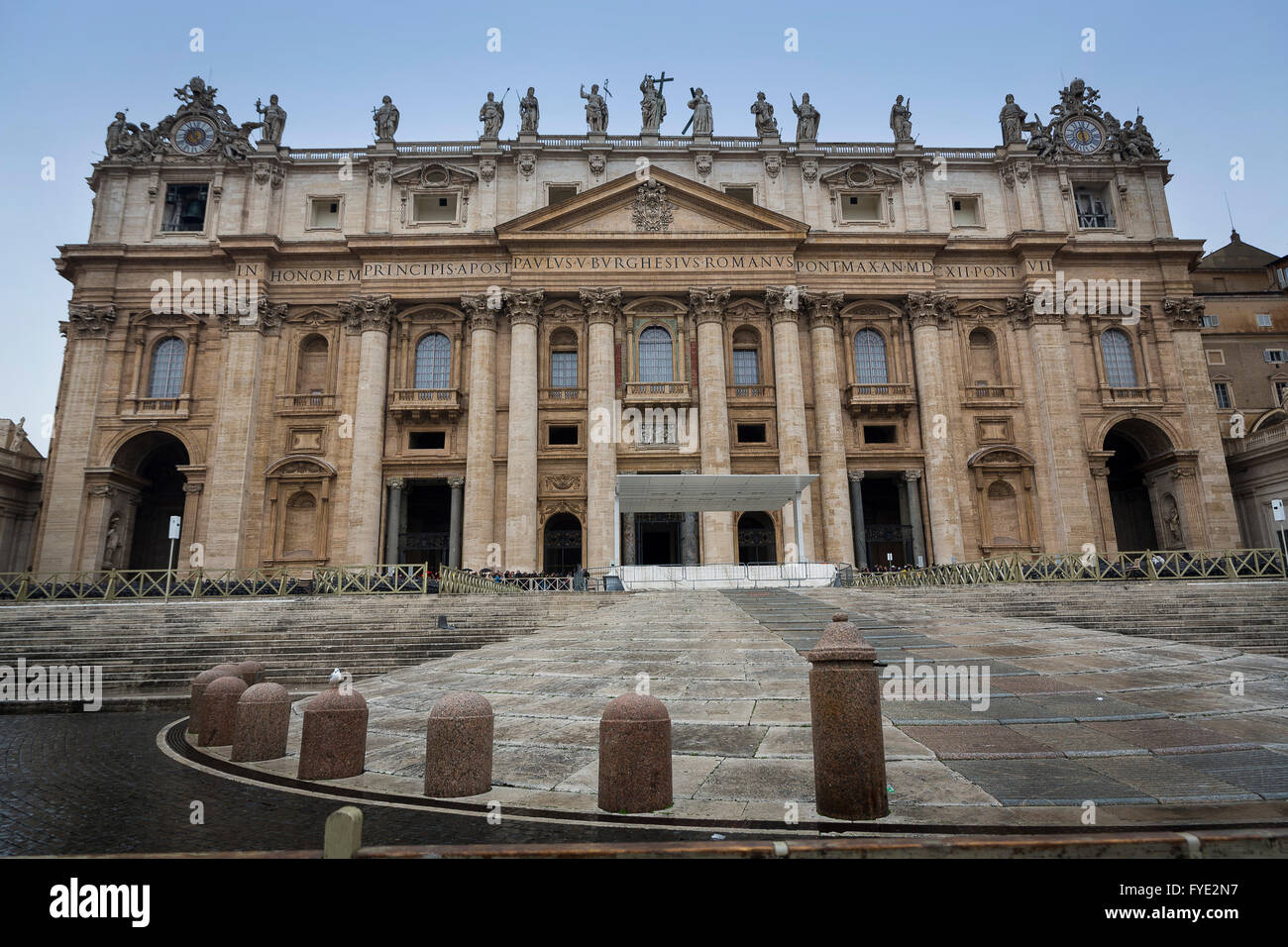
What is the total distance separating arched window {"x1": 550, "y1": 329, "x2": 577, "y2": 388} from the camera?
35.8 meters

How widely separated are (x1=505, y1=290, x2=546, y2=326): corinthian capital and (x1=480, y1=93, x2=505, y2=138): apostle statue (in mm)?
10016

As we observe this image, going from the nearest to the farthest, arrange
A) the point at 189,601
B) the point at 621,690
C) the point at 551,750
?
the point at 551,750
the point at 621,690
the point at 189,601

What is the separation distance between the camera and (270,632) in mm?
17797

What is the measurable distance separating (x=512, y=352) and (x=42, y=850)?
30263mm

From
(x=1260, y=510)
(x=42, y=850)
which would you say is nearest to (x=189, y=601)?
(x=42, y=850)

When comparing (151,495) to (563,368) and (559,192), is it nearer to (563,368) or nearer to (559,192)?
(563,368)

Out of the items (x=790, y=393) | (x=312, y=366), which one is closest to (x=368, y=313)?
(x=312, y=366)

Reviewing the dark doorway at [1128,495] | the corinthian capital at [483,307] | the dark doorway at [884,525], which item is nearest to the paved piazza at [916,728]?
the dark doorway at [884,525]

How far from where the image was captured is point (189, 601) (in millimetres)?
20641

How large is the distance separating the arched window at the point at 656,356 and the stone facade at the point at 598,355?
16 cm

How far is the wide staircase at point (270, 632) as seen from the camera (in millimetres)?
15688

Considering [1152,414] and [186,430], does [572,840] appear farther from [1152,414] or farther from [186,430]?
[1152,414]

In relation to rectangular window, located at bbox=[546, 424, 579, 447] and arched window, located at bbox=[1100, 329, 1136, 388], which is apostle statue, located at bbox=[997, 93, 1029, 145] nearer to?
arched window, located at bbox=[1100, 329, 1136, 388]
